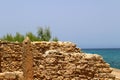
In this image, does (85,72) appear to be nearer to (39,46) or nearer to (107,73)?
(107,73)

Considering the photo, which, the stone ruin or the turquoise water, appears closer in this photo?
the stone ruin

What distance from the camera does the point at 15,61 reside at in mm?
19875

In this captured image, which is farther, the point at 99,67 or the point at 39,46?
the point at 39,46

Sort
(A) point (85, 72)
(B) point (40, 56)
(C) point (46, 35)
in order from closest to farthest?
(A) point (85, 72) < (B) point (40, 56) < (C) point (46, 35)

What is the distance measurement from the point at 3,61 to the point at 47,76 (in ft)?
13.2

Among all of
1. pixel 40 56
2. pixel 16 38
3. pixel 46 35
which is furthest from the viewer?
pixel 46 35

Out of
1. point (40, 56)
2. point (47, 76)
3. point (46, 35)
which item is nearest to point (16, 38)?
point (46, 35)

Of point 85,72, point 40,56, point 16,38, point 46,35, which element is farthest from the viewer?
point 46,35

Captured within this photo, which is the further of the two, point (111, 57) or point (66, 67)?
point (111, 57)

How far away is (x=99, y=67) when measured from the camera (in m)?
15.7

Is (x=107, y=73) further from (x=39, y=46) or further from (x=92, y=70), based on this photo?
(x=39, y=46)

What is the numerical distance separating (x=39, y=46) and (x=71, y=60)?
4437 mm

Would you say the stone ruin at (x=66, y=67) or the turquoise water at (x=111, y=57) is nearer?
the stone ruin at (x=66, y=67)

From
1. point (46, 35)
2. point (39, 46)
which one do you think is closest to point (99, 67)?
point (39, 46)
